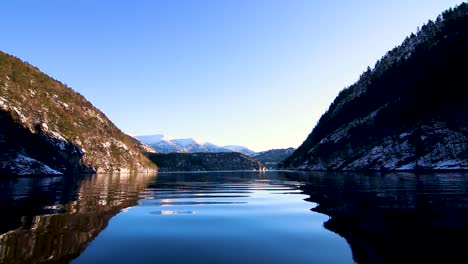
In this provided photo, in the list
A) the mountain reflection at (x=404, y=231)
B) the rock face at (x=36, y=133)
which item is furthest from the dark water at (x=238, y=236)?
the rock face at (x=36, y=133)

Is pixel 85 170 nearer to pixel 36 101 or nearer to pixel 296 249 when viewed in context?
pixel 36 101

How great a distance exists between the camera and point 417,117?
142500 mm

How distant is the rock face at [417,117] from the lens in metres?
117

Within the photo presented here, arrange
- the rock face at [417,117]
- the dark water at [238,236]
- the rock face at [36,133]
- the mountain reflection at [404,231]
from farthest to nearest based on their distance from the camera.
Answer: the rock face at [36,133]
the rock face at [417,117]
the dark water at [238,236]
the mountain reflection at [404,231]

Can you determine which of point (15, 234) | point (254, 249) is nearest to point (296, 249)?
point (254, 249)

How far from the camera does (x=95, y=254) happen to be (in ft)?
32.3

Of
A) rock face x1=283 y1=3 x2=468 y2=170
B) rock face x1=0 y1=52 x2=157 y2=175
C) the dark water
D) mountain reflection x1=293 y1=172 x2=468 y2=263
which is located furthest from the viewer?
rock face x1=0 y1=52 x2=157 y2=175

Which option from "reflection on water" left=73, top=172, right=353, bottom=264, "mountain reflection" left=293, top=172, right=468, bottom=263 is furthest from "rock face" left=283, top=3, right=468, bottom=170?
"reflection on water" left=73, top=172, right=353, bottom=264

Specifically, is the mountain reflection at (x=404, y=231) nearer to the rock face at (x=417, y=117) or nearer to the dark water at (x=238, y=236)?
the dark water at (x=238, y=236)

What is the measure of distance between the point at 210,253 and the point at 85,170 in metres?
181

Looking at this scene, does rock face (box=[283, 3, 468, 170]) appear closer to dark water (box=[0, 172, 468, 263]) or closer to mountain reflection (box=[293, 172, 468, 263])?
mountain reflection (box=[293, 172, 468, 263])

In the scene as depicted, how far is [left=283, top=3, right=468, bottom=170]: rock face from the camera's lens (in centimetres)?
11675

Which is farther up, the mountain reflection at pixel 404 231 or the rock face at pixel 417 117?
the rock face at pixel 417 117

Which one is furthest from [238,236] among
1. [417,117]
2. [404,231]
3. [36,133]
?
[36,133]
